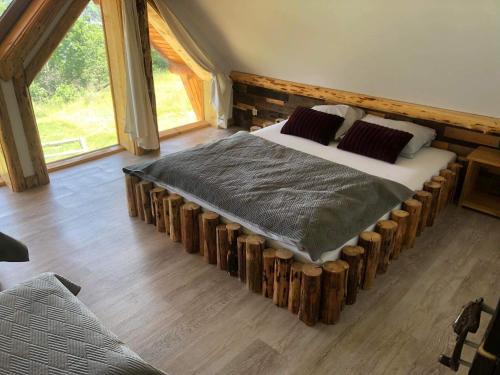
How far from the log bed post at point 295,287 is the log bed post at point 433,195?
1.31 m

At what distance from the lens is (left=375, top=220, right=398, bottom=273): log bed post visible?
2338 mm

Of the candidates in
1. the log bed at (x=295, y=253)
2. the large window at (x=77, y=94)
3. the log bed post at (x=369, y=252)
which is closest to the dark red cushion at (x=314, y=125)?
the log bed at (x=295, y=253)

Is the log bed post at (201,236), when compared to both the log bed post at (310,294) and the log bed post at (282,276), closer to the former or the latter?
the log bed post at (282,276)

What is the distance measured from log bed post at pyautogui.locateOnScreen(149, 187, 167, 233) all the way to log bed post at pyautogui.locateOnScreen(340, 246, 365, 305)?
4.36 feet

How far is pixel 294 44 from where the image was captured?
3.67 m

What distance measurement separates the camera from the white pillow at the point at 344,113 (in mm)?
3565

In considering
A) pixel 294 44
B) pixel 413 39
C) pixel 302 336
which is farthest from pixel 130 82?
pixel 302 336

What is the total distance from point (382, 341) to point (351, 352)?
187 mm

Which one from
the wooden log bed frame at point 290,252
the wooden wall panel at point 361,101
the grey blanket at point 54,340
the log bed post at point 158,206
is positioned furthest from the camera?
the wooden wall panel at point 361,101

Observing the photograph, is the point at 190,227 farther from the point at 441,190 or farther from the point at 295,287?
the point at 441,190

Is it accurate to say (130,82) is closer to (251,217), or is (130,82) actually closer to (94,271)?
(94,271)

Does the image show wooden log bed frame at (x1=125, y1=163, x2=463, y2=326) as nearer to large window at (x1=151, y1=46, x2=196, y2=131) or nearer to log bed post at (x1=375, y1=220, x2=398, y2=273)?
log bed post at (x1=375, y1=220, x2=398, y2=273)

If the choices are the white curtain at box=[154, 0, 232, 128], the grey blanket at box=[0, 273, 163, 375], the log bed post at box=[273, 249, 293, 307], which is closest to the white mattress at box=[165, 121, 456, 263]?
the log bed post at box=[273, 249, 293, 307]

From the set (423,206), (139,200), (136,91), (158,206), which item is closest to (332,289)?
(423,206)
